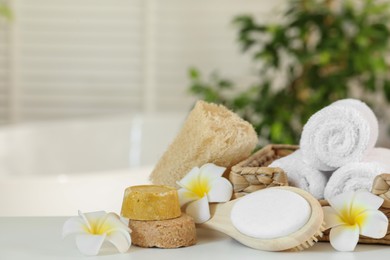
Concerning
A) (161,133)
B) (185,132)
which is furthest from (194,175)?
(161,133)

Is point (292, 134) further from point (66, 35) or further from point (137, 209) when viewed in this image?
point (137, 209)

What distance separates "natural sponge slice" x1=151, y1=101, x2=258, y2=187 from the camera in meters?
1.06

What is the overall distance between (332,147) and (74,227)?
325 millimetres

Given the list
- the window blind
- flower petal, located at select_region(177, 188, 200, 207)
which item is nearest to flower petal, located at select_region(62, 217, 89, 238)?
flower petal, located at select_region(177, 188, 200, 207)

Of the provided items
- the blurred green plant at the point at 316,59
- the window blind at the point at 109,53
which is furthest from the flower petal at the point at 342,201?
the window blind at the point at 109,53

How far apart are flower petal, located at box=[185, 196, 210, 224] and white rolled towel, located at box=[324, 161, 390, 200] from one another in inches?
6.1

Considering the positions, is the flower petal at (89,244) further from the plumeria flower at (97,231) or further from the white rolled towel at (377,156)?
the white rolled towel at (377,156)

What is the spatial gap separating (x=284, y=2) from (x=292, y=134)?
991 mm

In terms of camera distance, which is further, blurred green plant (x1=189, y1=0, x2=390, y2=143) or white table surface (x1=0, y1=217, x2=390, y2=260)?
blurred green plant (x1=189, y1=0, x2=390, y2=143)

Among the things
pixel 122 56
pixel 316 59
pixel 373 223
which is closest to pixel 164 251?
pixel 373 223

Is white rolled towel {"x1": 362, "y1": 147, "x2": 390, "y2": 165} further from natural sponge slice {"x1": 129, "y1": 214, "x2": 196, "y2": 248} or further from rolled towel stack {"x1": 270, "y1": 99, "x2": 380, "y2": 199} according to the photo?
natural sponge slice {"x1": 129, "y1": 214, "x2": 196, "y2": 248}

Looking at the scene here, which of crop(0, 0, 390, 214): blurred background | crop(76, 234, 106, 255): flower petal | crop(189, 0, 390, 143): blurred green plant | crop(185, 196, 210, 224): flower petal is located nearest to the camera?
crop(76, 234, 106, 255): flower petal

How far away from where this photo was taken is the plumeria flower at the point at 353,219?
96 centimetres

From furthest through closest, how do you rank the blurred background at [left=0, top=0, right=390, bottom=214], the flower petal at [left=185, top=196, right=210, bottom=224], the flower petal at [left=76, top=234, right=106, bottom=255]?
the blurred background at [left=0, top=0, right=390, bottom=214] < the flower petal at [left=185, top=196, right=210, bottom=224] < the flower petal at [left=76, top=234, right=106, bottom=255]
